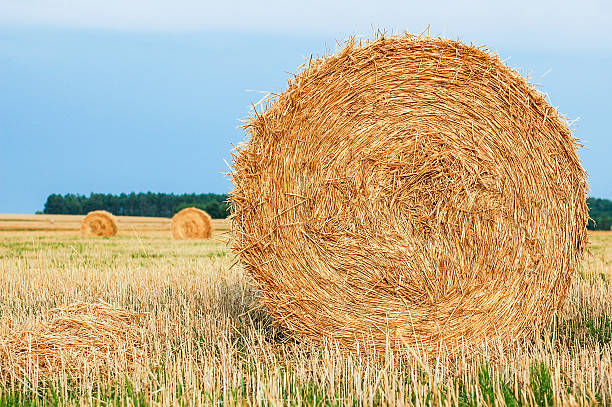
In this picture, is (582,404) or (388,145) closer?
(582,404)

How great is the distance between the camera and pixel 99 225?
2536 centimetres

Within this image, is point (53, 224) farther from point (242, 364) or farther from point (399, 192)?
point (399, 192)

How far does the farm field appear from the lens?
3820 mm

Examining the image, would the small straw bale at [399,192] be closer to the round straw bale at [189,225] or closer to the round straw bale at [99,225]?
the round straw bale at [189,225]

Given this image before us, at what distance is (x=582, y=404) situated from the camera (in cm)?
341

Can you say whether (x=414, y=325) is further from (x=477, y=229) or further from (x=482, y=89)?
(x=482, y=89)

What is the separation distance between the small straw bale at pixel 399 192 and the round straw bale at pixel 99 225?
21.8 m

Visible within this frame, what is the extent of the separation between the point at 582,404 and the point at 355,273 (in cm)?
203

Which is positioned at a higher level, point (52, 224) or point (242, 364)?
point (52, 224)

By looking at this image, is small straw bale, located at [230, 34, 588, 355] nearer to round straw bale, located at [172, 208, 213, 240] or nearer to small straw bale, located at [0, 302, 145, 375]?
small straw bale, located at [0, 302, 145, 375]

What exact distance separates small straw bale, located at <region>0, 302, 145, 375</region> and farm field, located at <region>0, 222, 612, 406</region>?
2 cm

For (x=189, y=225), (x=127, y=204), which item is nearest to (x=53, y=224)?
(x=189, y=225)

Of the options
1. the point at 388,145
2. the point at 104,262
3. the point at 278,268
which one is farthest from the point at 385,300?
the point at 104,262

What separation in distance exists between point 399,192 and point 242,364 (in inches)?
76.6
